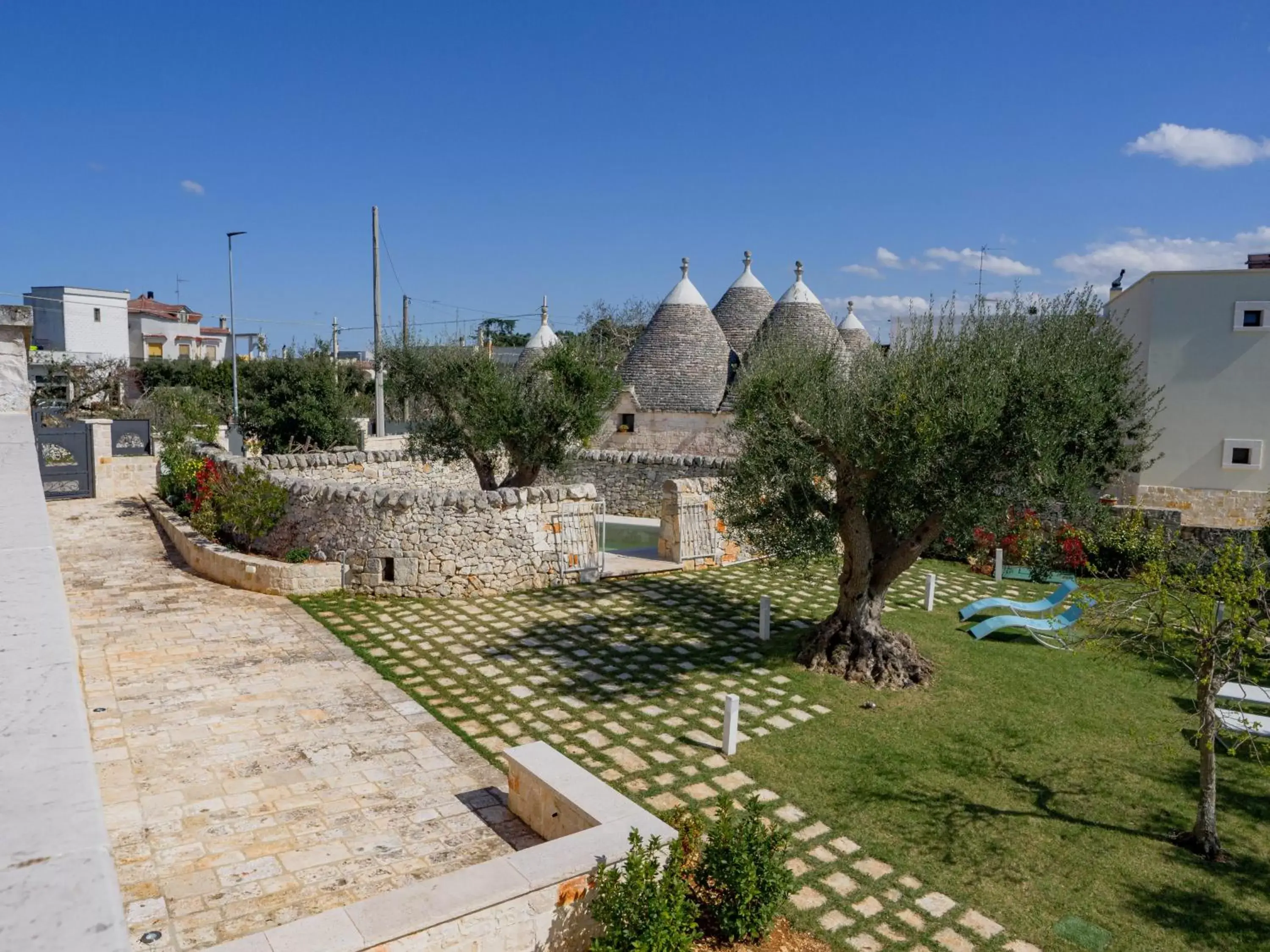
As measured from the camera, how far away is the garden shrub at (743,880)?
4.89 meters

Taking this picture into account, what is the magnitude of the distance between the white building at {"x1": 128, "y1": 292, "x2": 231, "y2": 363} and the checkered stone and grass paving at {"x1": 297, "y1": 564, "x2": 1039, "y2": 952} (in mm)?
47801

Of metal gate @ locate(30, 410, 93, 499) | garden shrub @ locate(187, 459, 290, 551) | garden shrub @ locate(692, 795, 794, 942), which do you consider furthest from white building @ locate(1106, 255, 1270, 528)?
metal gate @ locate(30, 410, 93, 499)

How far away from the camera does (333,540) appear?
13297 millimetres

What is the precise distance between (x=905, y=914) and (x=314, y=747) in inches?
210

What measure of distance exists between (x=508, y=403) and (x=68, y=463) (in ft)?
39.6

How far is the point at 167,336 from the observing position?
58.5 meters

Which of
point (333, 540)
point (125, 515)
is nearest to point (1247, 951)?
point (333, 540)

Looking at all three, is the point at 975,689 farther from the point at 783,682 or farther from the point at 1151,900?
the point at 1151,900

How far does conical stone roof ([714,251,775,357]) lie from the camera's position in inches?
1128

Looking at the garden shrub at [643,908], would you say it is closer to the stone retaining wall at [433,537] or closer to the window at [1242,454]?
the stone retaining wall at [433,537]

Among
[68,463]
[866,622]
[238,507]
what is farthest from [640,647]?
[68,463]

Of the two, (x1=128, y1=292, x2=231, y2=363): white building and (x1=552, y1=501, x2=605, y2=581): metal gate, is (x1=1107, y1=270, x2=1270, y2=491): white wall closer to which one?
(x1=552, y1=501, x2=605, y2=581): metal gate

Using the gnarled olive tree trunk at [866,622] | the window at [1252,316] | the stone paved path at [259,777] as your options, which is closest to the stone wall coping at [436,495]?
the stone paved path at [259,777]

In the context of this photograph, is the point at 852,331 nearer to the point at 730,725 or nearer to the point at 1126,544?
the point at 1126,544
